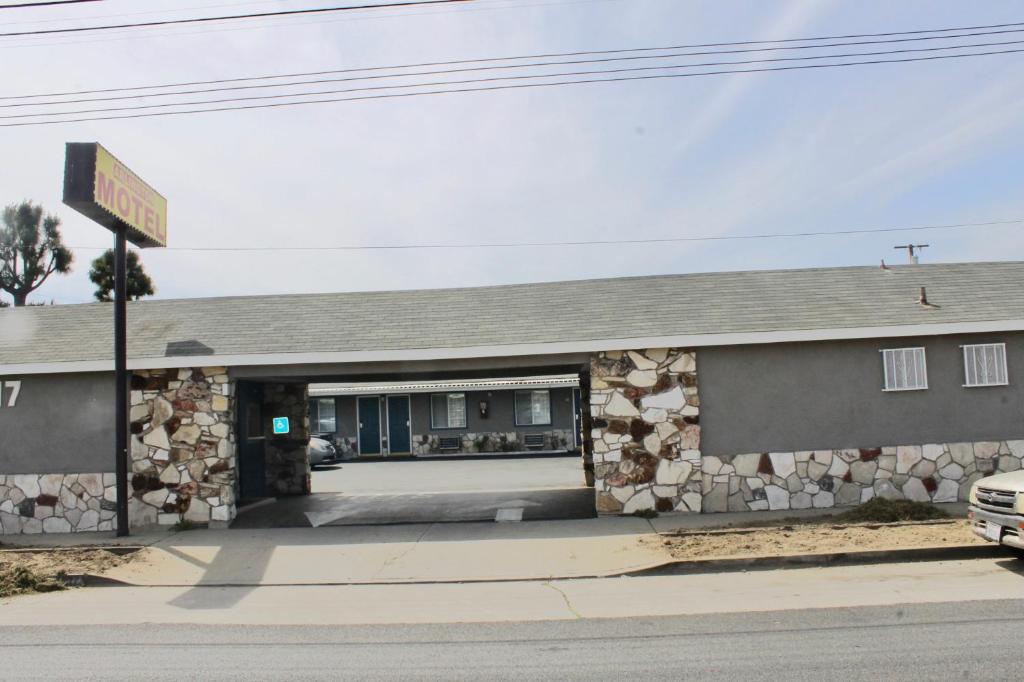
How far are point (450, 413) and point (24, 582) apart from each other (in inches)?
858

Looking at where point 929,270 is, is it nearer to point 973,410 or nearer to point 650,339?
point 973,410

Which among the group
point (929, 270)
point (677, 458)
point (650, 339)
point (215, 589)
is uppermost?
point (929, 270)

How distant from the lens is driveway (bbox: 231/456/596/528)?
48.2 ft

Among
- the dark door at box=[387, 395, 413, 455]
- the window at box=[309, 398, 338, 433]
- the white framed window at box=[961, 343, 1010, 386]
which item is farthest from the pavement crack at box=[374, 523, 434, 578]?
the window at box=[309, 398, 338, 433]

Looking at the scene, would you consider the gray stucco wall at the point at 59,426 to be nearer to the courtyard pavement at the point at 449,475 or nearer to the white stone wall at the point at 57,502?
the white stone wall at the point at 57,502

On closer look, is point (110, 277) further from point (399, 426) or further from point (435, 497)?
point (435, 497)

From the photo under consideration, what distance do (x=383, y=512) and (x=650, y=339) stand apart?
19.5 feet

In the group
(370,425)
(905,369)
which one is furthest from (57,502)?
(370,425)

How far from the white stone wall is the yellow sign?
13.8ft

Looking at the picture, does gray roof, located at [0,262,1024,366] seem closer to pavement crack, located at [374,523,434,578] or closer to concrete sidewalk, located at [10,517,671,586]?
concrete sidewalk, located at [10,517,671,586]

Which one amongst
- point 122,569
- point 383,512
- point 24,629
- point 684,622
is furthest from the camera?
point 383,512

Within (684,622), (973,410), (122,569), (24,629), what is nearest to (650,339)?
(973,410)

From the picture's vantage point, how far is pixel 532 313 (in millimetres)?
15305

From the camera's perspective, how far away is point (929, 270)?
660 inches
